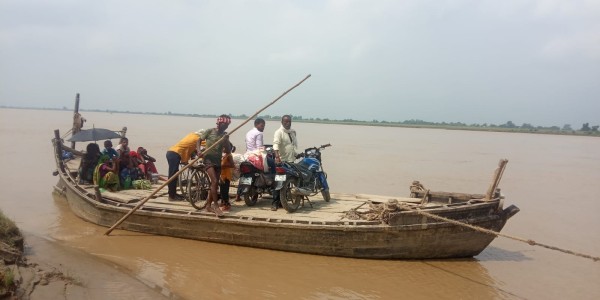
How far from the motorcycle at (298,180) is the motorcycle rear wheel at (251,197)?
0.57m

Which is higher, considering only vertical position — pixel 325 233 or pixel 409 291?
pixel 325 233

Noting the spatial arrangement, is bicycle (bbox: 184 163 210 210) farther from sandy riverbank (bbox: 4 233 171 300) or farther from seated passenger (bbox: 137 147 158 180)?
seated passenger (bbox: 137 147 158 180)

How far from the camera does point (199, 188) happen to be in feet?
24.0

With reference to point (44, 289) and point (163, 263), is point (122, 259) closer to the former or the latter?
point (163, 263)

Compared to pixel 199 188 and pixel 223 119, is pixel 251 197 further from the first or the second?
pixel 223 119

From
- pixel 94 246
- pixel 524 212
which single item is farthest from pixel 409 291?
pixel 524 212

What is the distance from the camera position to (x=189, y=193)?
23.1 feet

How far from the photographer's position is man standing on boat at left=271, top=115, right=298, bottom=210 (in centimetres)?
704

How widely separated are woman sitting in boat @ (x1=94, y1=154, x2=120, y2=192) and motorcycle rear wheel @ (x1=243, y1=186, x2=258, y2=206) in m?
2.79

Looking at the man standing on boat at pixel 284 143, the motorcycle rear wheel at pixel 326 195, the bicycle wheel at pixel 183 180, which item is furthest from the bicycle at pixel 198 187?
the motorcycle rear wheel at pixel 326 195

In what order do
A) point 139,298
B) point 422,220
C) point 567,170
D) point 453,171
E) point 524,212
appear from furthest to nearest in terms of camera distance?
1. point 567,170
2. point 453,171
3. point 524,212
4. point 422,220
5. point 139,298

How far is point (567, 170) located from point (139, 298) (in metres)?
20.7

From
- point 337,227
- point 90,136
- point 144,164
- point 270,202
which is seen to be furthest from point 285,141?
point 90,136

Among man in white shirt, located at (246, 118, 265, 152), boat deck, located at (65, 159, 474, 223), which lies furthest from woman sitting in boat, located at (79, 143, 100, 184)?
man in white shirt, located at (246, 118, 265, 152)
